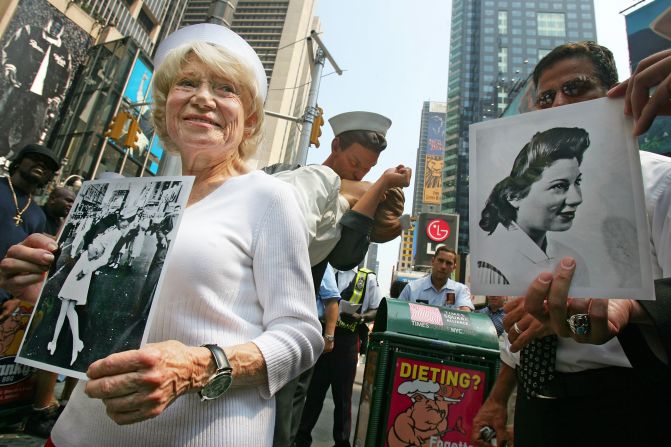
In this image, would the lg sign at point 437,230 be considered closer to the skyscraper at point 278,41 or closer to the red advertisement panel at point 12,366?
the skyscraper at point 278,41

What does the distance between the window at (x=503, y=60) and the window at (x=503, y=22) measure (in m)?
4.58

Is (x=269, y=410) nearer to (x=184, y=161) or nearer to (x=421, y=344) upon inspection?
(x=184, y=161)

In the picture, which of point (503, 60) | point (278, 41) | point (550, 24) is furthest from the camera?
point (550, 24)

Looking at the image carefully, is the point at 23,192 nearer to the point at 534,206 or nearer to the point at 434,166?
the point at 534,206

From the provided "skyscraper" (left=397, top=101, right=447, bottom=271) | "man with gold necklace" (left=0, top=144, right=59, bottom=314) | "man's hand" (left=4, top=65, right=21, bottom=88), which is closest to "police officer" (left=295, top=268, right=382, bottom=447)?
"skyscraper" (left=397, top=101, right=447, bottom=271)

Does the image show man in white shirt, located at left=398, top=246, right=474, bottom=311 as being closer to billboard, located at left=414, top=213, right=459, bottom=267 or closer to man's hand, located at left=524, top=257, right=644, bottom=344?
man's hand, located at left=524, top=257, right=644, bottom=344

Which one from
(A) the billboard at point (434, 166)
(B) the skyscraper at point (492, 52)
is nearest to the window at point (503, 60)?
(B) the skyscraper at point (492, 52)

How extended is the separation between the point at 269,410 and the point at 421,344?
189 centimetres

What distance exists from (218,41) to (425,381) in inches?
92.0

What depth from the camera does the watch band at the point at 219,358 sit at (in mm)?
731

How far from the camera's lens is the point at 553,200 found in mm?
929

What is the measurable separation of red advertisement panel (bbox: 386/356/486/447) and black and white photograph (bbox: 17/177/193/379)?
213 centimetres

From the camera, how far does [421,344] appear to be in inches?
102

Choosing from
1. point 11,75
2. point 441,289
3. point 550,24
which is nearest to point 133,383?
point 441,289
